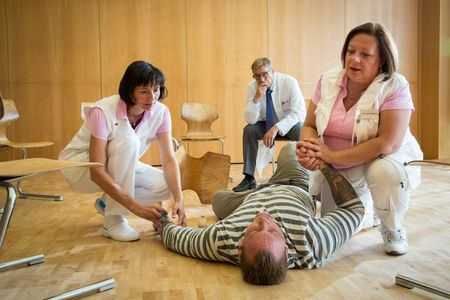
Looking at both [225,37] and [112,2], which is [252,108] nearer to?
[225,37]

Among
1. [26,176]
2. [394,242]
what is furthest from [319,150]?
[26,176]

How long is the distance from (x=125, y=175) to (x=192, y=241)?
1.73 ft

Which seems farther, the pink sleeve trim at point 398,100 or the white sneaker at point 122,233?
the white sneaker at point 122,233

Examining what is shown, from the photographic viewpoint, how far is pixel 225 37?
561 cm

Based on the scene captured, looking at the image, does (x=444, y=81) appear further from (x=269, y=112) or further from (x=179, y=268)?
(x=179, y=268)

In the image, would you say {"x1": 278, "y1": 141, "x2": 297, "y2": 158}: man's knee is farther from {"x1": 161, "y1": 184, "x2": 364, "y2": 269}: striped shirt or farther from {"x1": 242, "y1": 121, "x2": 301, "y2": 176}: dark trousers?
{"x1": 242, "y1": 121, "x2": 301, "y2": 176}: dark trousers

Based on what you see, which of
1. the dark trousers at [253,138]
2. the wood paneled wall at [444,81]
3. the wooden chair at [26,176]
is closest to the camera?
the wooden chair at [26,176]

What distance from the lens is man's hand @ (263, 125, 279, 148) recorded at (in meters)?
3.49

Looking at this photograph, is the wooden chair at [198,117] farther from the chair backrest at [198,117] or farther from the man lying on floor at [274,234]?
the man lying on floor at [274,234]

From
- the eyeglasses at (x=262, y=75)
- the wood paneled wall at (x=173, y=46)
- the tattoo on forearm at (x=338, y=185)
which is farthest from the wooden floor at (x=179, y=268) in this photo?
the wood paneled wall at (x=173, y=46)

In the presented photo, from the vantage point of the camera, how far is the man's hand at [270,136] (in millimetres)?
3486

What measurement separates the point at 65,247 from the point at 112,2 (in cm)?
402

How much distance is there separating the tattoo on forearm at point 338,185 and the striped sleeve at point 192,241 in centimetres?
56

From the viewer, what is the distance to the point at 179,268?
5.66ft
